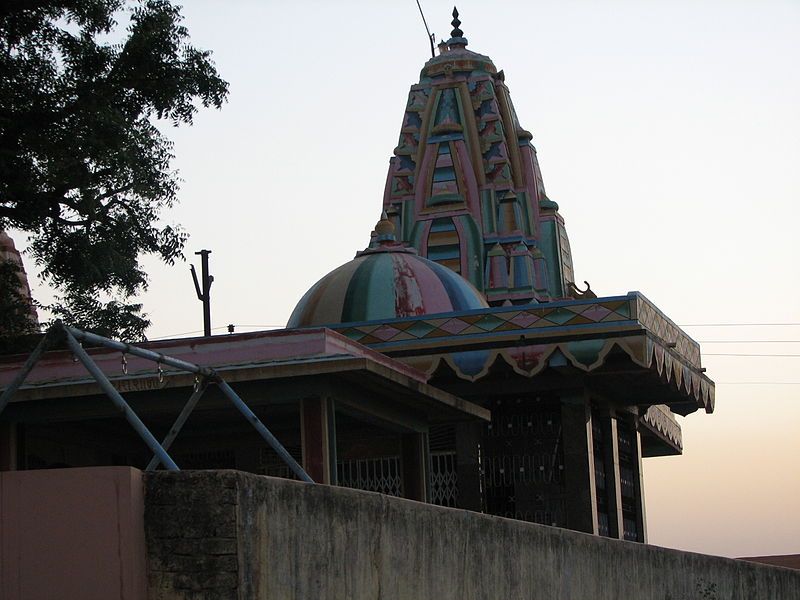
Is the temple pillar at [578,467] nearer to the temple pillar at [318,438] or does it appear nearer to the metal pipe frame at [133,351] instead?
the temple pillar at [318,438]

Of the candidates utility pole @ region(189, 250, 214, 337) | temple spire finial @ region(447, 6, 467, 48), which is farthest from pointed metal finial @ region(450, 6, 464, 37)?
utility pole @ region(189, 250, 214, 337)

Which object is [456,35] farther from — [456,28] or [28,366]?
[28,366]

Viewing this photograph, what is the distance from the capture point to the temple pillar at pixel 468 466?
70.3 ft

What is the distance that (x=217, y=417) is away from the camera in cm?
1703

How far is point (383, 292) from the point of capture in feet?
73.9

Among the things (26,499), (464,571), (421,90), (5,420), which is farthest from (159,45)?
(421,90)

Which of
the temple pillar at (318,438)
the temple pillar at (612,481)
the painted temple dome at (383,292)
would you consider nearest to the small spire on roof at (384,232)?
the painted temple dome at (383,292)

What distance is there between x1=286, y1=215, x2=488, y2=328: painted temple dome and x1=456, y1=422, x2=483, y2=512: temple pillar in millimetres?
1909

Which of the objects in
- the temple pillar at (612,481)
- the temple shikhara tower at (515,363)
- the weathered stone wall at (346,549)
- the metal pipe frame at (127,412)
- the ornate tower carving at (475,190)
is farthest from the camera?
the ornate tower carving at (475,190)

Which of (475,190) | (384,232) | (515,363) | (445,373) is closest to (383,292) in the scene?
(384,232)

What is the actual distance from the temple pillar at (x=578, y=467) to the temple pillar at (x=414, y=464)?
3.97 metres

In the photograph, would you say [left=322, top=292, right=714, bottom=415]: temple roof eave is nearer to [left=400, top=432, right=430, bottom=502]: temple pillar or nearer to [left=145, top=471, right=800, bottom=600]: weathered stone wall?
[left=400, top=432, right=430, bottom=502]: temple pillar

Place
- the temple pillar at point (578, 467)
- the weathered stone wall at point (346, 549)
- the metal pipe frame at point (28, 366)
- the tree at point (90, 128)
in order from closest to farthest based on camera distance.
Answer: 1. the weathered stone wall at point (346, 549)
2. the metal pipe frame at point (28, 366)
3. the tree at point (90, 128)
4. the temple pillar at point (578, 467)

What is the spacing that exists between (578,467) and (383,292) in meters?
4.05
